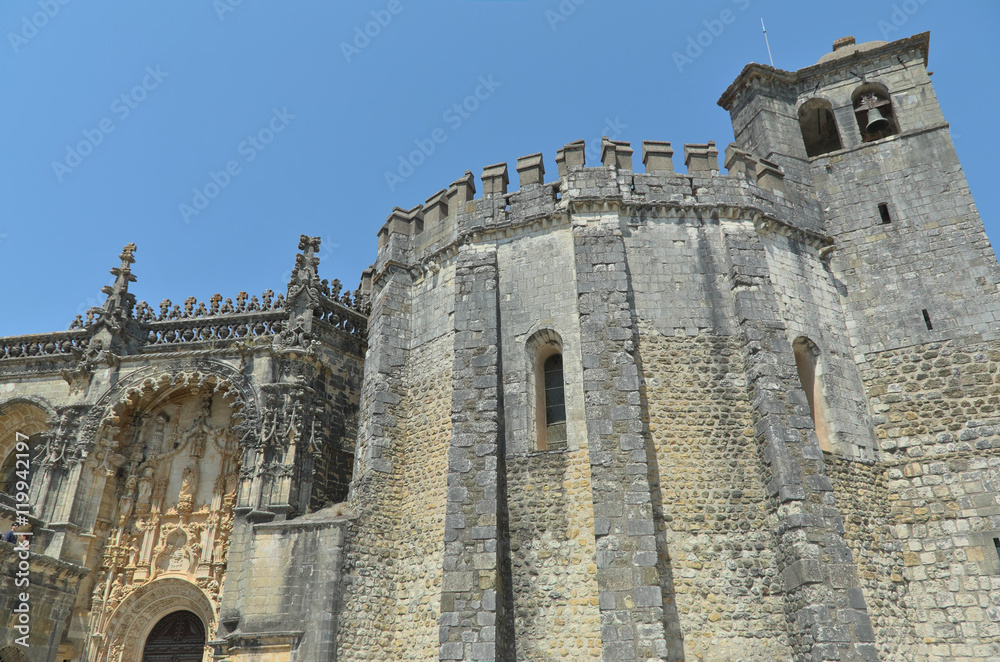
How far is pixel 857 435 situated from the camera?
11039 mm

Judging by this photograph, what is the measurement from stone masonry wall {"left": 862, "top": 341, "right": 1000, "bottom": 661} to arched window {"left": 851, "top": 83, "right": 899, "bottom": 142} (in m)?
4.75

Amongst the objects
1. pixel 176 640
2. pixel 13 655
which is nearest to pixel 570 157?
pixel 176 640

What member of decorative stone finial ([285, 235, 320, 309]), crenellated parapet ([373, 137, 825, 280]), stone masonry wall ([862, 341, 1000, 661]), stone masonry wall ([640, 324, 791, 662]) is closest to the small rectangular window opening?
crenellated parapet ([373, 137, 825, 280])

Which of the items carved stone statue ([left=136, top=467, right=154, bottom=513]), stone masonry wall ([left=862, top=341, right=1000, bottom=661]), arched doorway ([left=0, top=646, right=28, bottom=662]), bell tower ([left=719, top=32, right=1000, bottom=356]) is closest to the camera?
stone masonry wall ([left=862, top=341, right=1000, bottom=661])

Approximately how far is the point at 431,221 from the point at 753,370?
6.32m

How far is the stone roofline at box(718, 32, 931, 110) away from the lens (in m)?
14.0

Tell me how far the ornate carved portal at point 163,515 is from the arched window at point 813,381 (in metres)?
9.66

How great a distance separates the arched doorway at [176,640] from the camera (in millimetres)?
12617

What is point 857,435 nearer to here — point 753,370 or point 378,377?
point 753,370

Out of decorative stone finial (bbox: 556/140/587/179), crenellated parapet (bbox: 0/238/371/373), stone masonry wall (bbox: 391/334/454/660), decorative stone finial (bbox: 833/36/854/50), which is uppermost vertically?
decorative stone finial (bbox: 833/36/854/50)

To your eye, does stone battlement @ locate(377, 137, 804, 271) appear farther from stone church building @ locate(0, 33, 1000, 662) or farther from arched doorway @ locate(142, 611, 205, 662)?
arched doorway @ locate(142, 611, 205, 662)

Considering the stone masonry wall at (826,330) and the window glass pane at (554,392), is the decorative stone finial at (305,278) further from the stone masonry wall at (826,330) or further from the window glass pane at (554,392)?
the stone masonry wall at (826,330)

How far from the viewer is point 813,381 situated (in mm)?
11266

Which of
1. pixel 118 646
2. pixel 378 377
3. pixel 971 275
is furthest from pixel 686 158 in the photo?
pixel 118 646
